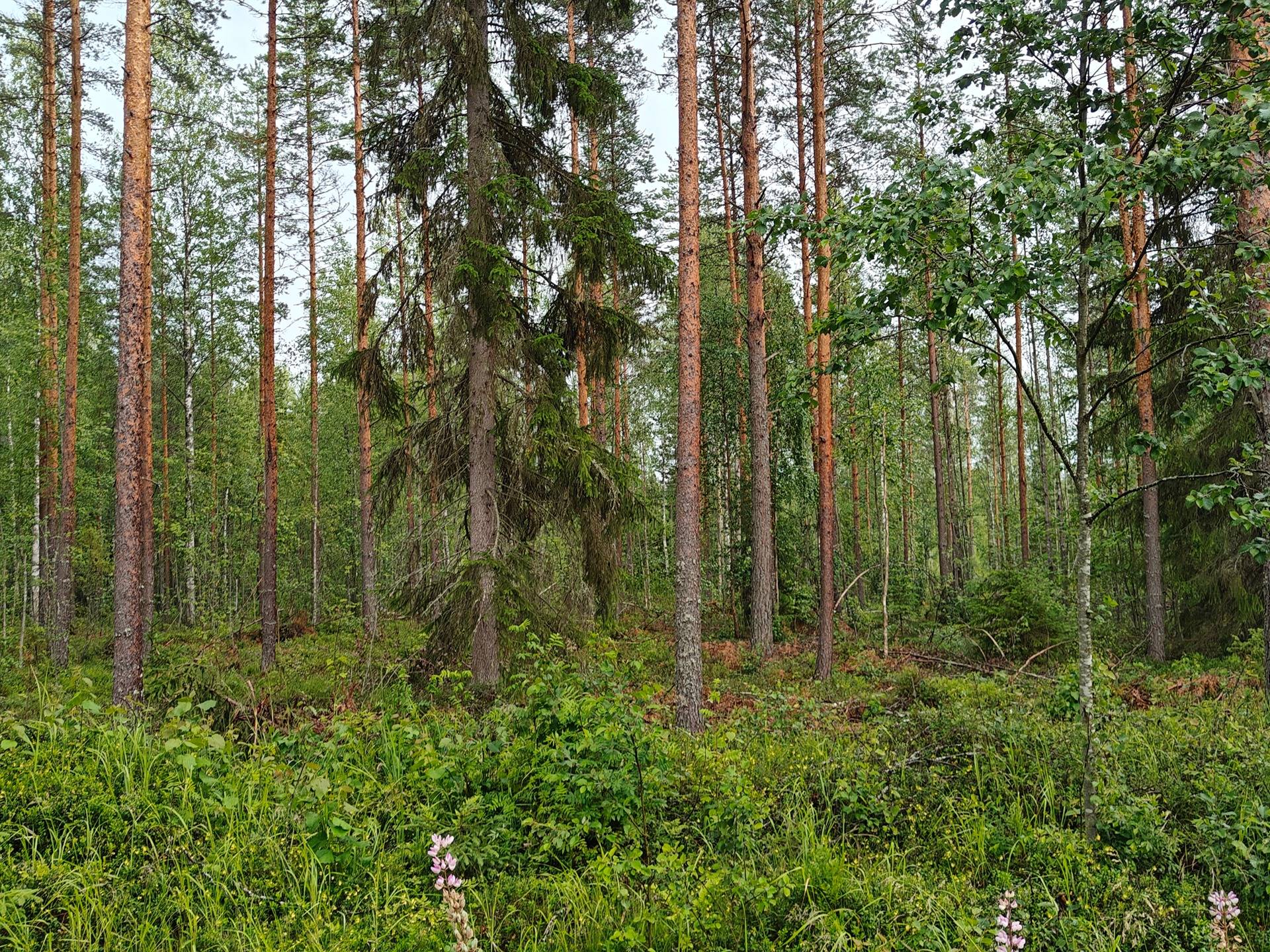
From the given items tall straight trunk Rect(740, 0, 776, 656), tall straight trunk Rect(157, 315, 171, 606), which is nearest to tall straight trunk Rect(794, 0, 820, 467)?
tall straight trunk Rect(740, 0, 776, 656)

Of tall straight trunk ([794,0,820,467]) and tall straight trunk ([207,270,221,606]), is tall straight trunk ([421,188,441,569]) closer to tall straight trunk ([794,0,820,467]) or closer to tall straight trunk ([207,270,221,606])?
tall straight trunk ([794,0,820,467])

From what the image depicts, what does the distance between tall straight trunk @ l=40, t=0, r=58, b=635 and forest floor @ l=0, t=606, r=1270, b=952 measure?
36.4 feet

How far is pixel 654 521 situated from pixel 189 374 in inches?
682

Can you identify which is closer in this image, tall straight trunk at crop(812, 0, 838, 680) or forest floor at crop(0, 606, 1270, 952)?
forest floor at crop(0, 606, 1270, 952)

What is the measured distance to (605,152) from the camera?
17.0m

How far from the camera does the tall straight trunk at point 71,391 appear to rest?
12125 millimetres

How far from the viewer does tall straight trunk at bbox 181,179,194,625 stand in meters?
18.4

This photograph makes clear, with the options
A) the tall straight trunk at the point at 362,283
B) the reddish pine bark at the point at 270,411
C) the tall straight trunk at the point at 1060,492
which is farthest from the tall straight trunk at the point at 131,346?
the tall straight trunk at the point at 1060,492

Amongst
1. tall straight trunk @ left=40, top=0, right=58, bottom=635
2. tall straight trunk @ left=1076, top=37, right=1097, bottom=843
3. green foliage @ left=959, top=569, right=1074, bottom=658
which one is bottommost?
green foliage @ left=959, top=569, right=1074, bottom=658

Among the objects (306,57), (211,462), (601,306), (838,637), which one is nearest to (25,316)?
(211,462)

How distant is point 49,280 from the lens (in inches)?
521

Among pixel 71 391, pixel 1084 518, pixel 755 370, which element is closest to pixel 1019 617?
pixel 755 370

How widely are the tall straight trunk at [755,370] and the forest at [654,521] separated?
10cm

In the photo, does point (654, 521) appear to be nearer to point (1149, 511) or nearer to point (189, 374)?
point (1149, 511)
